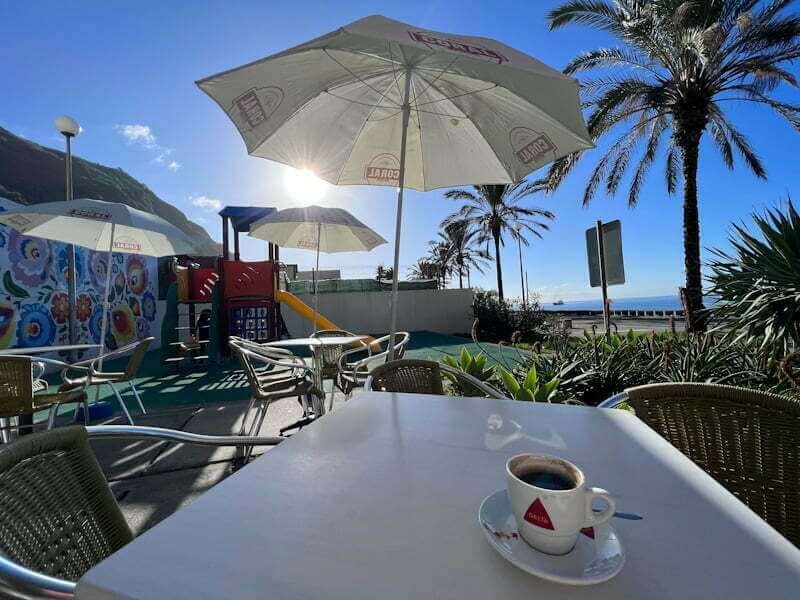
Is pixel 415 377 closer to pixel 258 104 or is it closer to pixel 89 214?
pixel 258 104

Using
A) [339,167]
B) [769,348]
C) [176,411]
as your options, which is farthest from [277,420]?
[769,348]

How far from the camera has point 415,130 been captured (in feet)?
9.45

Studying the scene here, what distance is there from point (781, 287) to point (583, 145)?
220 cm

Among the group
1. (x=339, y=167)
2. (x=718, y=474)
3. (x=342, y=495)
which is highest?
(x=339, y=167)

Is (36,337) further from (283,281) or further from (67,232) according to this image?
(283,281)

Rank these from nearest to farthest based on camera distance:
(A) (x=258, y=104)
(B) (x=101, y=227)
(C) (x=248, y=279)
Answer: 1. (A) (x=258, y=104)
2. (B) (x=101, y=227)
3. (C) (x=248, y=279)

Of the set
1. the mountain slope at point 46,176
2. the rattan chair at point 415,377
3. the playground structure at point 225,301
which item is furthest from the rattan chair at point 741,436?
the mountain slope at point 46,176

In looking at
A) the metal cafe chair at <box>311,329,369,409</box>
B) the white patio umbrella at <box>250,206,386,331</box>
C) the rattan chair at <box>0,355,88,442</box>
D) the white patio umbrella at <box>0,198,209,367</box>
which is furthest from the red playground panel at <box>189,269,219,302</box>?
the rattan chair at <box>0,355,88,442</box>

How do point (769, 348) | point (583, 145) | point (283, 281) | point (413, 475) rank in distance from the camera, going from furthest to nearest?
point (283, 281) → point (769, 348) → point (583, 145) → point (413, 475)

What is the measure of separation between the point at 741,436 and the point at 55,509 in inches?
73.1

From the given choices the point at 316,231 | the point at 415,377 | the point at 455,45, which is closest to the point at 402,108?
the point at 455,45

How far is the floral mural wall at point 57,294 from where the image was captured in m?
6.25

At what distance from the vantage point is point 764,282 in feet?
10.3

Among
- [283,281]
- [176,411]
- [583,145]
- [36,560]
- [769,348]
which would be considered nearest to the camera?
[36,560]
